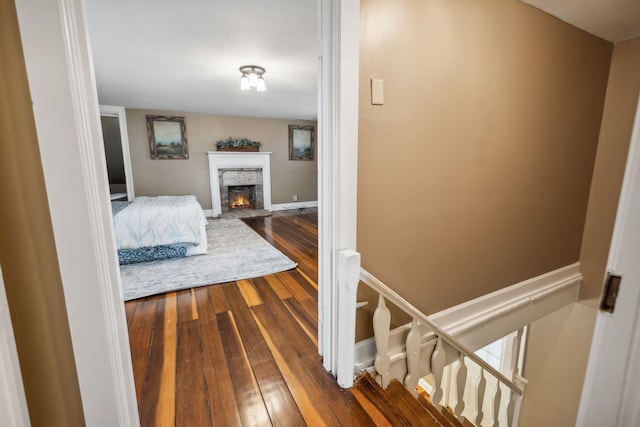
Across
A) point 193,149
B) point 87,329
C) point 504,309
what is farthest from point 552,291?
point 193,149

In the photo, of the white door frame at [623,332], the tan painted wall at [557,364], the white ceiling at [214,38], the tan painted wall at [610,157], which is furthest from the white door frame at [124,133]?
the tan painted wall at [610,157]

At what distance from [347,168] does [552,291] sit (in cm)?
259

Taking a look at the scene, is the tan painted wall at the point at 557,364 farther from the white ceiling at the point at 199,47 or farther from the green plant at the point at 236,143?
the green plant at the point at 236,143

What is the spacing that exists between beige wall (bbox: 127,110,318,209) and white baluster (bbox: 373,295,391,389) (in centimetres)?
535

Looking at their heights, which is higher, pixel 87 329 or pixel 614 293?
pixel 614 293

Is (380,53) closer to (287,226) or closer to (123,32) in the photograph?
(123,32)

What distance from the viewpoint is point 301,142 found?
669 centimetres

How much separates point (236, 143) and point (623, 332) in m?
6.15

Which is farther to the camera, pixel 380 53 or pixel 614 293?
pixel 380 53

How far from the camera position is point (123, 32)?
2098mm

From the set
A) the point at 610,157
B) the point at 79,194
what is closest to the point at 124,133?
the point at 79,194

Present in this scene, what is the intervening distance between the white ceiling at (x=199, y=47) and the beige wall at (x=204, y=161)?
1115 mm

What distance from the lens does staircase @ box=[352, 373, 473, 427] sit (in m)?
1.23

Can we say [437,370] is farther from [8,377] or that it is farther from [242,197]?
[242,197]
